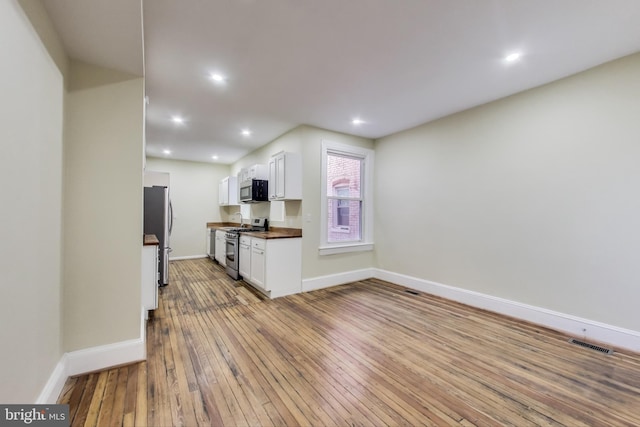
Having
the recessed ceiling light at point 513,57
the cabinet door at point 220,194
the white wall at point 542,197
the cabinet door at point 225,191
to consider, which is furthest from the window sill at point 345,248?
the cabinet door at point 220,194

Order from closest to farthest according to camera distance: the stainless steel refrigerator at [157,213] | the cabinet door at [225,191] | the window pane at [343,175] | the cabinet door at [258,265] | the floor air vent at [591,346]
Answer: the floor air vent at [591,346] → the stainless steel refrigerator at [157,213] → the cabinet door at [258,265] → the window pane at [343,175] → the cabinet door at [225,191]

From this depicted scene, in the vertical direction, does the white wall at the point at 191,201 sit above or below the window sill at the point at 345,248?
above

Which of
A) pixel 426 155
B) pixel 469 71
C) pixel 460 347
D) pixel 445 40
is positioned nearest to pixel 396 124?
pixel 426 155

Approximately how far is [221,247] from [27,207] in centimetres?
476

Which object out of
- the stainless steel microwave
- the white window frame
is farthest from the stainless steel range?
the white window frame

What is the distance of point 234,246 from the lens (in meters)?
4.96

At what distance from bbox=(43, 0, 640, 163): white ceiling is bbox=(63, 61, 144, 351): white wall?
28 centimetres

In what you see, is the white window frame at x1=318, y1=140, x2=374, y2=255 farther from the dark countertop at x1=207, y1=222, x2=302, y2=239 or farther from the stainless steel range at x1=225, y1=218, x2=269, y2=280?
the stainless steel range at x1=225, y1=218, x2=269, y2=280

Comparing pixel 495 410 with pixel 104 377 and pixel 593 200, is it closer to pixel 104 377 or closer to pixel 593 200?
pixel 593 200

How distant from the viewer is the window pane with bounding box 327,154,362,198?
4.73 meters

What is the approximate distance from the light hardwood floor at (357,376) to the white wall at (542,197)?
1.93 feet

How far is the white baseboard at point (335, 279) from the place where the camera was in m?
4.30

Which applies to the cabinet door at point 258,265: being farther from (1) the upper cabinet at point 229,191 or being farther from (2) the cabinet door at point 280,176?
(1) the upper cabinet at point 229,191

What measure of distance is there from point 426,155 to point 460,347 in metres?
2.89
